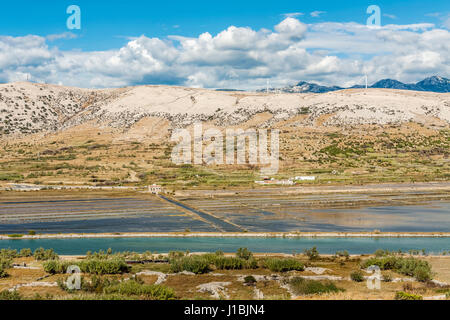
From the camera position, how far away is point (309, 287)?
89.3ft

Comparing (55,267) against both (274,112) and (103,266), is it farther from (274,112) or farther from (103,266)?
(274,112)

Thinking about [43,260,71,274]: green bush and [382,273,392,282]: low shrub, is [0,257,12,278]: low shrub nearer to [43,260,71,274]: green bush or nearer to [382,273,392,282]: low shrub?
[43,260,71,274]: green bush

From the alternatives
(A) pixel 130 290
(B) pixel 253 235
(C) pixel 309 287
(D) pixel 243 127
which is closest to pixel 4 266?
(A) pixel 130 290

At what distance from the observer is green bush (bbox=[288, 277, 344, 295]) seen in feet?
88.0

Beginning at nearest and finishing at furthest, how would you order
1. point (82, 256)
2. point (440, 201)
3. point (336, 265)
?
point (336, 265) < point (82, 256) < point (440, 201)

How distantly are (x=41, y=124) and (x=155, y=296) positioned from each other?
183306 mm

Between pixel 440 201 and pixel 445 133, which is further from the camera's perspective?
pixel 445 133

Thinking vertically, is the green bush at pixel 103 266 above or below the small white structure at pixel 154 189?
below

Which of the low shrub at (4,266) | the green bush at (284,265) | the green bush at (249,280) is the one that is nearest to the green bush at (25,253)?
the low shrub at (4,266)

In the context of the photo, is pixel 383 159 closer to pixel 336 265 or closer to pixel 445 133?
pixel 445 133

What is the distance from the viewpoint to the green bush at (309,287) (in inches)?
1057

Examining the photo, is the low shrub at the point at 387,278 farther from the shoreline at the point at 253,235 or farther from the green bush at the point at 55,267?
the green bush at the point at 55,267

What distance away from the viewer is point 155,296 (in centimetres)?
2480
